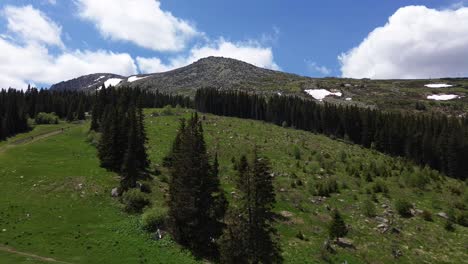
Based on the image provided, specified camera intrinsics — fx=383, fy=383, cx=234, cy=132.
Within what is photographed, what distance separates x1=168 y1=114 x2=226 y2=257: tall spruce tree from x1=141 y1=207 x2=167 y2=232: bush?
1482 millimetres

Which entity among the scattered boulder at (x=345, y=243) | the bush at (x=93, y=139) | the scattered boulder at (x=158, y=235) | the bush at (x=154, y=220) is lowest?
the scattered boulder at (x=345, y=243)

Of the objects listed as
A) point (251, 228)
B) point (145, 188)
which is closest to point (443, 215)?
point (251, 228)

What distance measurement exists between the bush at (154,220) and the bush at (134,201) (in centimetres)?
458

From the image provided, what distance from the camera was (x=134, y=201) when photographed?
172ft

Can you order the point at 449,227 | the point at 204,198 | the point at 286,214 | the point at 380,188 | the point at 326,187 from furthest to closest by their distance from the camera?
1. the point at 380,188
2. the point at 326,187
3. the point at 286,214
4. the point at 449,227
5. the point at 204,198

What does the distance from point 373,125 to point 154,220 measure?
98.2 m

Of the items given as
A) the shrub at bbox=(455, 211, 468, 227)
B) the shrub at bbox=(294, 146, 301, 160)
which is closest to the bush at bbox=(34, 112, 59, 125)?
the shrub at bbox=(294, 146, 301, 160)

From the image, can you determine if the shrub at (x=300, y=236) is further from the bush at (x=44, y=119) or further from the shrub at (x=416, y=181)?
the bush at (x=44, y=119)

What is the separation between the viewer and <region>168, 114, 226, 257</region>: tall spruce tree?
45500 mm

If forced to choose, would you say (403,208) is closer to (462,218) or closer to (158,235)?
(462,218)

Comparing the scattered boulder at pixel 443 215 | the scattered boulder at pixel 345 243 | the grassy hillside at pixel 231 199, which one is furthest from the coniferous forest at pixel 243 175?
the scattered boulder at pixel 443 215

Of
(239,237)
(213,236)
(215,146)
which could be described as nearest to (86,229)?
(213,236)

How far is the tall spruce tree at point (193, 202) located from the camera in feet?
149

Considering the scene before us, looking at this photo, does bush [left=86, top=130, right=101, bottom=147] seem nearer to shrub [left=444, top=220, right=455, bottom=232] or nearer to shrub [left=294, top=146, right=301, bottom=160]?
shrub [left=294, top=146, right=301, bottom=160]
